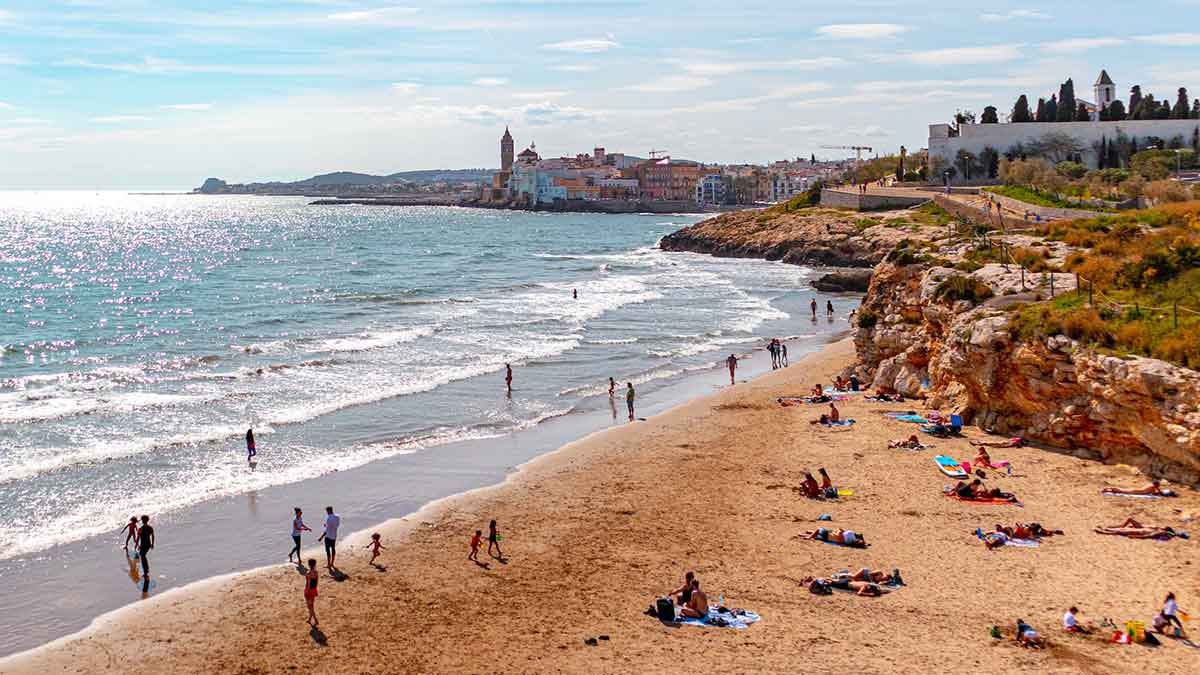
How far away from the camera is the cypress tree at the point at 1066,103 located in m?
73.1

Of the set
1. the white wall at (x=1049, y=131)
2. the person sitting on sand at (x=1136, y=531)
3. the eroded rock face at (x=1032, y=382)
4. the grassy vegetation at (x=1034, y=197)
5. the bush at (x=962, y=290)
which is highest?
the white wall at (x=1049, y=131)

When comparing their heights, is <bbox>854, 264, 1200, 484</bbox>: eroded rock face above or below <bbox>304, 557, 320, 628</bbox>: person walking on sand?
above

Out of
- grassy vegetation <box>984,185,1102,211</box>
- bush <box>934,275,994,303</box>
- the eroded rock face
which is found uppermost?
grassy vegetation <box>984,185,1102,211</box>

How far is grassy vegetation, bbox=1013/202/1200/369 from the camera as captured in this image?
1939 cm

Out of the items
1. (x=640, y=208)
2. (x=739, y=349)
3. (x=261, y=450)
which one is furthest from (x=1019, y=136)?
(x=640, y=208)

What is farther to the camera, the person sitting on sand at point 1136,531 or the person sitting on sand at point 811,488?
the person sitting on sand at point 811,488

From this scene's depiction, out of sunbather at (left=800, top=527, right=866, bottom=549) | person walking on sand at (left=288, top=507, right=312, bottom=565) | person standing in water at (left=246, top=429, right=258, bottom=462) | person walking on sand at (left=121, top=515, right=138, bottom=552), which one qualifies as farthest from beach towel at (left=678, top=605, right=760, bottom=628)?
person standing in water at (left=246, top=429, right=258, bottom=462)

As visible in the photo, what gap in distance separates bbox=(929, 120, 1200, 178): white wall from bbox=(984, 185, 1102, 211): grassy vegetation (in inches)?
515

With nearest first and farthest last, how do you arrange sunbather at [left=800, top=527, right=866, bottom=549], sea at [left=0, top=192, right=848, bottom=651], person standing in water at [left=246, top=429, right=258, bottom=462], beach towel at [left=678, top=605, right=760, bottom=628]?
beach towel at [left=678, top=605, right=760, bottom=628], sunbather at [left=800, top=527, right=866, bottom=549], sea at [left=0, top=192, right=848, bottom=651], person standing in water at [left=246, top=429, right=258, bottom=462]

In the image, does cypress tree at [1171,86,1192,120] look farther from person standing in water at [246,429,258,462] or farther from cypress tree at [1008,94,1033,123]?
person standing in water at [246,429,258,462]

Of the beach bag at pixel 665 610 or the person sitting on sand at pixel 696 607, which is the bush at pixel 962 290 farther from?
the beach bag at pixel 665 610

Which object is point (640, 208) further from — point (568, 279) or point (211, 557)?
point (211, 557)

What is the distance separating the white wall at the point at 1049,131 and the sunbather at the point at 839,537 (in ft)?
196

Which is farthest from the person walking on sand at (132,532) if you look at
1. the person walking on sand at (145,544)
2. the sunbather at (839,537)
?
the sunbather at (839,537)
